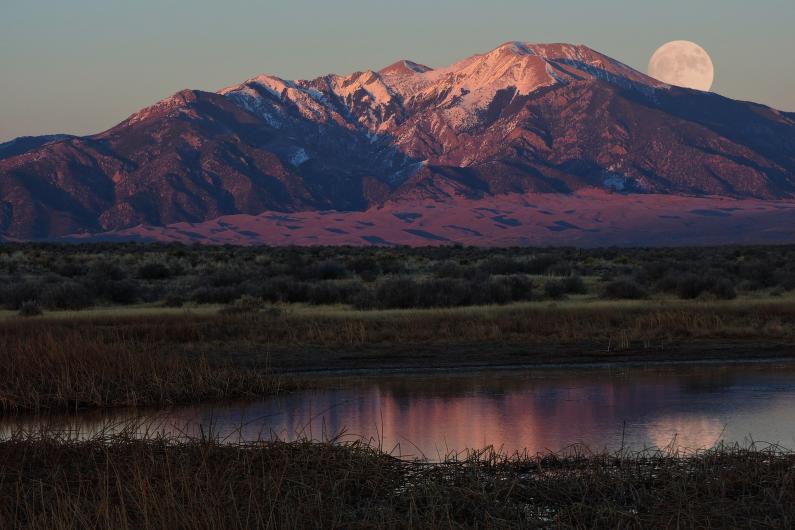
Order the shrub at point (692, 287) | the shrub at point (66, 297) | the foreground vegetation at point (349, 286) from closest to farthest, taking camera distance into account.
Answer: the shrub at point (66, 297), the foreground vegetation at point (349, 286), the shrub at point (692, 287)

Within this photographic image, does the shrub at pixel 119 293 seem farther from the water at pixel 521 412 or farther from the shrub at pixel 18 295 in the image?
the water at pixel 521 412

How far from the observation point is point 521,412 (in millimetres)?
19531

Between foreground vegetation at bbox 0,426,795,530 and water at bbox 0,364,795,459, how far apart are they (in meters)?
1.05

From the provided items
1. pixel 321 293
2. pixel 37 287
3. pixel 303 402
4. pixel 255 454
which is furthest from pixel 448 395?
pixel 37 287

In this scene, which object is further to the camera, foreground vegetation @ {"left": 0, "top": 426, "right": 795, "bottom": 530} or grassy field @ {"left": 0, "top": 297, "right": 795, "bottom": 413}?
grassy field @ {"left": 0, "top": 297, "right": 795, "bottom": 413}

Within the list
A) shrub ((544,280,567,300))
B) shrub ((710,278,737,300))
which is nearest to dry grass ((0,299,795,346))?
shrub ((710,278,737,300))

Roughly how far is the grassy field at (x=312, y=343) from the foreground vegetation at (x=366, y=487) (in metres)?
5.80

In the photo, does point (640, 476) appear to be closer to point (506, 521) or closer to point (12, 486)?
point (506, 521)

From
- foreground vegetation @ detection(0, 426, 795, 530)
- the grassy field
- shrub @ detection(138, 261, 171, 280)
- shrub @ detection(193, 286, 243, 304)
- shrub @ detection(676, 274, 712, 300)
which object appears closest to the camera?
foreground vegetation @ detection(0, 426, 795, 530)

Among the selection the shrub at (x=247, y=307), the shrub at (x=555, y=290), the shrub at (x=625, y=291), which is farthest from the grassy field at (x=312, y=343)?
the shrub at (x=555, y=290)

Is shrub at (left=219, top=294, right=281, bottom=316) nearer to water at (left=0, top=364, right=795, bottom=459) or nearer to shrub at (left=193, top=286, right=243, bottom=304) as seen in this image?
shrub at (left=193, top=286, right=243, bottom=304)

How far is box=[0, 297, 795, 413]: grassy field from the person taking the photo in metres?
21.0

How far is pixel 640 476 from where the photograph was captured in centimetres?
1295

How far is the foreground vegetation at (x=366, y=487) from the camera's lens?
11070mm
